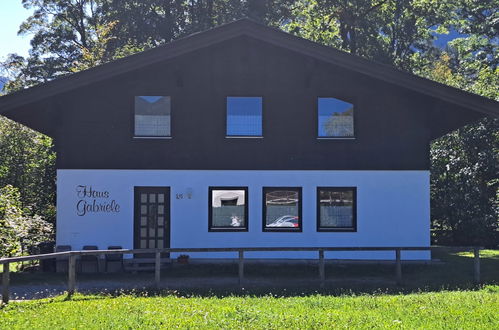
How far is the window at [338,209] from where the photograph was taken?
19.0 m

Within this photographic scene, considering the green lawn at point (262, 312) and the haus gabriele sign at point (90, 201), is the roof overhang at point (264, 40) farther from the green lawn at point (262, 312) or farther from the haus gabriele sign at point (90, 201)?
the green lawn at point (262, 312)

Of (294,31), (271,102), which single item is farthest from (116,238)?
(294,31)

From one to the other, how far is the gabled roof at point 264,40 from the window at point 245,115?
1.88m

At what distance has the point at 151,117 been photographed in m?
18.9

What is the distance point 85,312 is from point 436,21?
3536 cm

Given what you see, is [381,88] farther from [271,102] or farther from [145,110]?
[145,110]

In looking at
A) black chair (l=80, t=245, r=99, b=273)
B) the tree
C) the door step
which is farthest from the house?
the tree

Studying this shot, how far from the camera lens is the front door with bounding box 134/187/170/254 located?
61.6 ft

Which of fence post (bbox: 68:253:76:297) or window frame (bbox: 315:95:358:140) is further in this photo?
window frame (bbox: 315:95:358:140)

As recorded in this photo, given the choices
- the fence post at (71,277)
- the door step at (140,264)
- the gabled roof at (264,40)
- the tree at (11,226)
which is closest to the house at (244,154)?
the gabled roof at (264,40)

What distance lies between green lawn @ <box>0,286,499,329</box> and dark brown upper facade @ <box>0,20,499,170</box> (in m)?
6.43

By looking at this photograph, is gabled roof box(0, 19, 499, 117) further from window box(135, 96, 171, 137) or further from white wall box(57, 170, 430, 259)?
white wall box(57, 170, 430, 259)

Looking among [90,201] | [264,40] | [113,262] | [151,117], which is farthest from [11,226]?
[264,40]

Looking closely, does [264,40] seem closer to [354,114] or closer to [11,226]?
[354,114]
